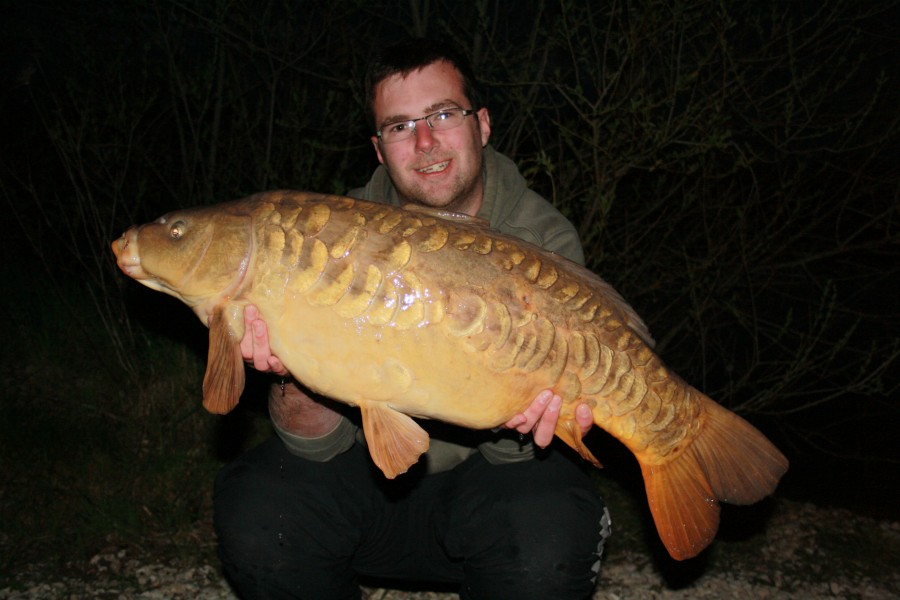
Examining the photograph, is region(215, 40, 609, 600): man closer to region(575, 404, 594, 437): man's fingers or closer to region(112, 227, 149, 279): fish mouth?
region(575, 404, 594, 437): man's fingers

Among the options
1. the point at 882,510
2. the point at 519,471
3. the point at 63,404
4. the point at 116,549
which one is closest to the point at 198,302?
the point at 519,471

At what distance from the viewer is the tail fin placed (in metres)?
1.55

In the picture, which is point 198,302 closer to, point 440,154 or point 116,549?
point 440,154

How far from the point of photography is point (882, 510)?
12.2ft

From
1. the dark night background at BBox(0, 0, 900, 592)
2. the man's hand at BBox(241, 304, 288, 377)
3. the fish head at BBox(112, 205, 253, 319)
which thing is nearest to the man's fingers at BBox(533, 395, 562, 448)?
the man's hand at BBox(241, 304, 288, 377)

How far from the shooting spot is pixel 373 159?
3760 mm

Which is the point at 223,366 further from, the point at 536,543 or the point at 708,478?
the point at 708,478

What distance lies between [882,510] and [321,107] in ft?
12.4

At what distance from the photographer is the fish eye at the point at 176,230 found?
1.47 m

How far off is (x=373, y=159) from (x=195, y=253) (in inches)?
95.4

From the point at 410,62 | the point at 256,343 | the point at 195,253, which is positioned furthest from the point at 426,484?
the point at 410,62

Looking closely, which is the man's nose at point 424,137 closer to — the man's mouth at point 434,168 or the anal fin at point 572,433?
the man's mouth at point 434,168

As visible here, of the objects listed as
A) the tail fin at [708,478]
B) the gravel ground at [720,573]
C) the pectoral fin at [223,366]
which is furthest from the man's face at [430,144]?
the gravel ground at [720,573]

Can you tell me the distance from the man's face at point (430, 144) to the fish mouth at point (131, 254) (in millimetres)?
829
